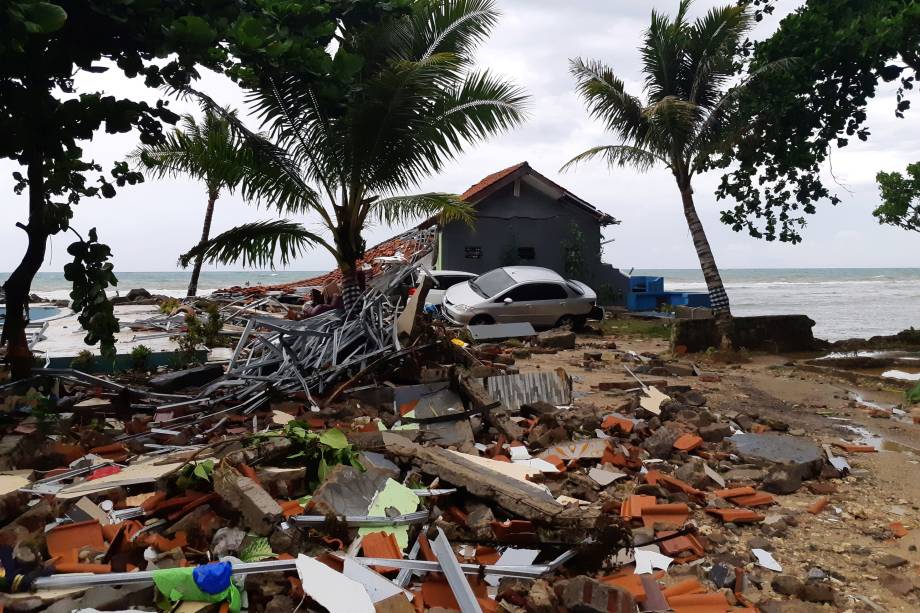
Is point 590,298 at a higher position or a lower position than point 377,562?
higher

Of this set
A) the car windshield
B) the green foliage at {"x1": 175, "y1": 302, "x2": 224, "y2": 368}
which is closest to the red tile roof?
the car windshield

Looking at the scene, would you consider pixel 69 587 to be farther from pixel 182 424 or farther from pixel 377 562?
pixel 182 424

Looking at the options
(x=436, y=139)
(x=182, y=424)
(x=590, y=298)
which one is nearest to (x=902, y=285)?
(x=590, y=298)

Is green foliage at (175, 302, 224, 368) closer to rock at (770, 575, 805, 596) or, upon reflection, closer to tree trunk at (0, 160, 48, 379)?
tree trunk at (0, 160, 48, 379)

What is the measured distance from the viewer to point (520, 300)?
15.3m

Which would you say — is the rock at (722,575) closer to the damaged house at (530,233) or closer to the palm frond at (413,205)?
the palm frond at (413,205)

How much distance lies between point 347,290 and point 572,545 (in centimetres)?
694

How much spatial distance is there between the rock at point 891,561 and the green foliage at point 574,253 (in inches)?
714

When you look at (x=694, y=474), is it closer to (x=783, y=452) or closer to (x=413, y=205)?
(x=783, y=452)

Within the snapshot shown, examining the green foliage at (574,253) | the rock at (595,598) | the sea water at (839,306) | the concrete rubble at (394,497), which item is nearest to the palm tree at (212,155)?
the concrete rubble at (394,497)

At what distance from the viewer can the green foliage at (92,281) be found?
6.85 metres

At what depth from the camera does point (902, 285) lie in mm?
54625

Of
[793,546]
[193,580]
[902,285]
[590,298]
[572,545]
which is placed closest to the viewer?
[193,580]

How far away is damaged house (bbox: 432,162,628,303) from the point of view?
836 inches
